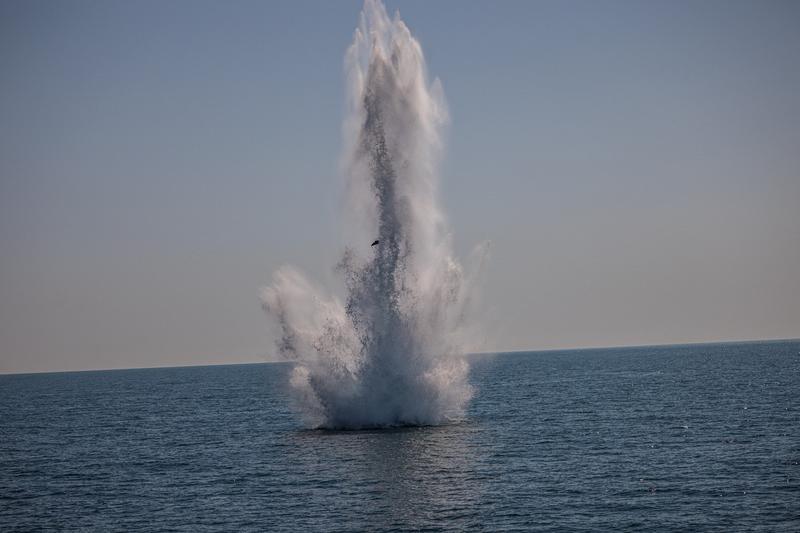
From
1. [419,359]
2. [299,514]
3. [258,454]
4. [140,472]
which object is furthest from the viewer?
[419,359]

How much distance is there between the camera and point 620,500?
40375 mm

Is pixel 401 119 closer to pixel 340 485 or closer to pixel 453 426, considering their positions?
pixel 453 426

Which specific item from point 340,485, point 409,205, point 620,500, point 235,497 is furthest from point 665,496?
point 409,205

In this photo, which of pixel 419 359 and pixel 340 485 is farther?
pixel 419 359

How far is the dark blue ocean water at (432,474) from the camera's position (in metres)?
38.3

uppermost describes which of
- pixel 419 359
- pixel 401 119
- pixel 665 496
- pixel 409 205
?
pixel 401 119

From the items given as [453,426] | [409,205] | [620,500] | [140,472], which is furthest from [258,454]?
[620,500]

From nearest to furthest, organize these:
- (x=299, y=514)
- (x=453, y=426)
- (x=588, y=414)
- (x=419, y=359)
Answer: (x=299, y=514), (x=419, y=359), (x=453, y=426), (x=588, y=414)

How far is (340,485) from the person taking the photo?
45875mm

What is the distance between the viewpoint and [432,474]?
4772cm

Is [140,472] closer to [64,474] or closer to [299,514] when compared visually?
[64,474]

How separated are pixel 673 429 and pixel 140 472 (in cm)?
4319

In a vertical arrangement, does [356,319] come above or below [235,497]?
above

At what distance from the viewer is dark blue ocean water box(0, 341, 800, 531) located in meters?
38.3
